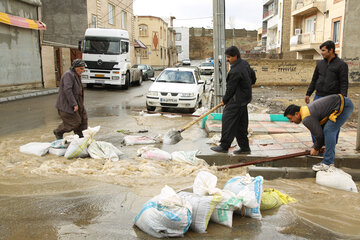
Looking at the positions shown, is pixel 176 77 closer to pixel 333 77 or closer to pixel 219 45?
pixel 219 45

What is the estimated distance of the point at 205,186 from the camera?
11.3 feet

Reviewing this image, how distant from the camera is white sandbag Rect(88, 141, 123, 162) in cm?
575

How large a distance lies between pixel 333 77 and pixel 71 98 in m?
4.59

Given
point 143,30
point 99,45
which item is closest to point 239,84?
point 99,45

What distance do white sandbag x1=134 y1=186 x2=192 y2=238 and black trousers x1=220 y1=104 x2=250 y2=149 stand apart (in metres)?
2.67

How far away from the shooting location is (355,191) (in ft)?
14.7

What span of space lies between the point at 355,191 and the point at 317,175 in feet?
1.76

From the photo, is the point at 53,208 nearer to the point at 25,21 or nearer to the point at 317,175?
the point at 317,175

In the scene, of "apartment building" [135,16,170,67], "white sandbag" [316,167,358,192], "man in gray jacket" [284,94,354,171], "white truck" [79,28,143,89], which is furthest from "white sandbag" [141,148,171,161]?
"apartment building" [135,16,170,67]

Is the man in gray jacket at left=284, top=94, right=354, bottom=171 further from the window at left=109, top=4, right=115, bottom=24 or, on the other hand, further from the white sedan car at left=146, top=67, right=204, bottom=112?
the window at left=109, top=4, right=115, bottom=24

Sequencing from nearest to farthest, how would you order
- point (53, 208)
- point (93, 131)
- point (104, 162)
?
1. point (53, 208)
2. point (104, 162)
3. point (93, 131)

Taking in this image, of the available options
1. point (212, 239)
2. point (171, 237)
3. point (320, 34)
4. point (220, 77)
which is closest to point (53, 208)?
point (171, 237)

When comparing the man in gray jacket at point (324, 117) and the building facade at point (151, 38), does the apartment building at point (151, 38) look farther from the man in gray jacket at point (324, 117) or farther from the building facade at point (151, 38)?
the man in gray jacket at point (324, 117)

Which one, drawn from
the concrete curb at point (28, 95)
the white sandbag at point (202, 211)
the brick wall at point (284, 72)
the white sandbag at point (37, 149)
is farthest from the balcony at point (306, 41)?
the white sandbag at point (202, 211)
